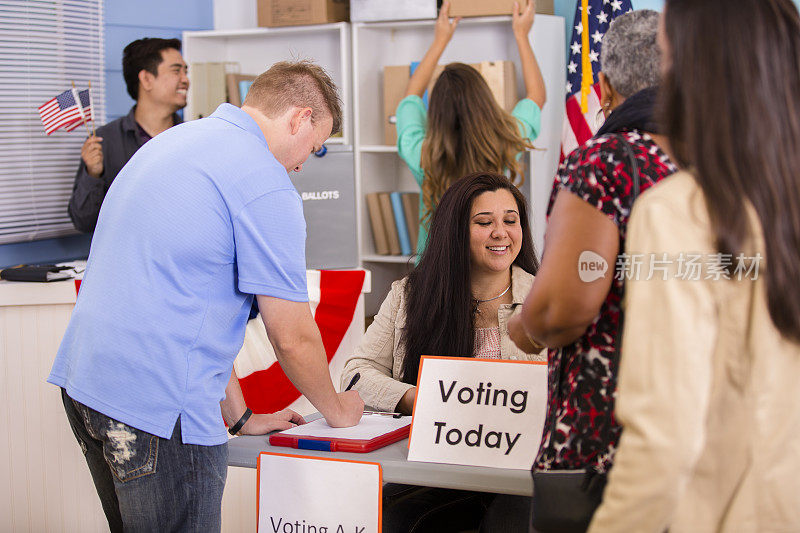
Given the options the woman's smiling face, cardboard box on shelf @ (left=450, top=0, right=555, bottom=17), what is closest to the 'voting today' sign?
the woman's smiling face

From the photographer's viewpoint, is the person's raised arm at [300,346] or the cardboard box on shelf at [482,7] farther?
the cardboard box on shelf at [482,7]

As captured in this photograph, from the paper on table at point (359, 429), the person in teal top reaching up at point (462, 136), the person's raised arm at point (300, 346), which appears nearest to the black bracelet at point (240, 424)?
the paper on table at point (359, 429)

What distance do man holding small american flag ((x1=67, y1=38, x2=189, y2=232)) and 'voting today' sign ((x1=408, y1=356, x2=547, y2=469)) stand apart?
7.36 ft

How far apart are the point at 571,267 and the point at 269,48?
3.77 metres

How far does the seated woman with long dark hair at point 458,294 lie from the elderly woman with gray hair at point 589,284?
980mm

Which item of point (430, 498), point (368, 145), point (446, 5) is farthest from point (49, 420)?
point (446, 5)

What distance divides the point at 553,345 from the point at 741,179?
0.38 m

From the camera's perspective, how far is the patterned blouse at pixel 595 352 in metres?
1.12

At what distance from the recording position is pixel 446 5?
149 inches

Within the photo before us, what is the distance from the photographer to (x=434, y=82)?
3719 millimetres

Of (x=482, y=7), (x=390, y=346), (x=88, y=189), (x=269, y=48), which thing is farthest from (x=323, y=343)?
(x=269, y=48)

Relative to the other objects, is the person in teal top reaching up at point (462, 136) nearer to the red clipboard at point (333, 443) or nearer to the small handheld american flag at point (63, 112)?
the small handheld american flag at point (63, 112)

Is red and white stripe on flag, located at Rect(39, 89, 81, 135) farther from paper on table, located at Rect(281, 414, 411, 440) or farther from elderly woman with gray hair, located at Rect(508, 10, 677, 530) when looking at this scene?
elderly woman with gray hair, located at Rect(508, 10, 677, 530)

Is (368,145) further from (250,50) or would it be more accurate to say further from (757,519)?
(757,519)
